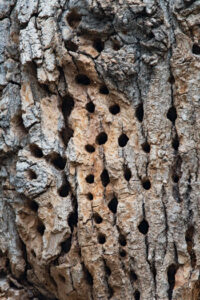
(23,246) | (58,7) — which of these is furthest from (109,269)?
(58,7)

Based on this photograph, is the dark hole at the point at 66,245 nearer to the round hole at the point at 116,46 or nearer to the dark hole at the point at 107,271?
the dark hole at the point at 107,271

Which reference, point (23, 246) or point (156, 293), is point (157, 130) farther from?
point (23, 246)

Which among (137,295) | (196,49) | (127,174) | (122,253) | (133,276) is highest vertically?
(196,49)

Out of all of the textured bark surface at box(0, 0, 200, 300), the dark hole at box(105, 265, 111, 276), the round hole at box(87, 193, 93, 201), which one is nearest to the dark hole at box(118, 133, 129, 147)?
the textured bark surface at box(0, 0, 200, 300)

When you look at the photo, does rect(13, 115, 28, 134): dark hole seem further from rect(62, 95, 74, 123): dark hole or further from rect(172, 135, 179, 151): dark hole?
rect(172, 135, 179, 151): dark hole

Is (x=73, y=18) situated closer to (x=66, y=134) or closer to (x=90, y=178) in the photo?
(x=66, y=134)

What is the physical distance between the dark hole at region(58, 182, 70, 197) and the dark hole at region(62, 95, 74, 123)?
48 cm

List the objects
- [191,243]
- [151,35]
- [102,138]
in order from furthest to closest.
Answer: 1. [102,138]
2. [151,35]
3. [191,243]

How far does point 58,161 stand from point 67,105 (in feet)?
1.35

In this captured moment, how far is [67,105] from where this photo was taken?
3.63m

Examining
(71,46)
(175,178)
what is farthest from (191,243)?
(71,46)

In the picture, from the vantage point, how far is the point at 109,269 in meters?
3.37

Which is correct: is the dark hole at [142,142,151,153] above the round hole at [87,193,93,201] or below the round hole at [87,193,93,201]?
above

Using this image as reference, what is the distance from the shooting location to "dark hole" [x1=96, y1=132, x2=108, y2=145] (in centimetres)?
350
